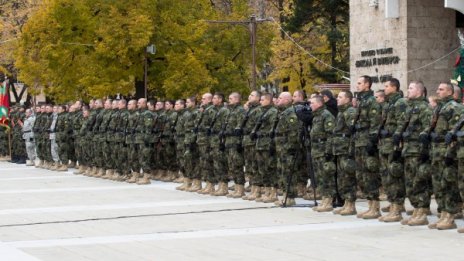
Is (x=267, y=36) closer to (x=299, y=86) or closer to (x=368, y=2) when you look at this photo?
(x=299, y=86)

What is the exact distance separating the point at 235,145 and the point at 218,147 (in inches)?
31.1

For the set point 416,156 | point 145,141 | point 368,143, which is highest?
point 368,143

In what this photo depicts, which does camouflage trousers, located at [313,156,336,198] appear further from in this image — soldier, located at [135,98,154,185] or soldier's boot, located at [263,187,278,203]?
soldier, located at [135,98,154,185]

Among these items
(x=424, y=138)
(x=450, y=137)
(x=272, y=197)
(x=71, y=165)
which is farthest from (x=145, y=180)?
(x=450, y=137)

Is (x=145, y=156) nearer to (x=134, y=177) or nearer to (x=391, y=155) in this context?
(x=134, y=177)

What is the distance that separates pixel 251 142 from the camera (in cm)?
1841

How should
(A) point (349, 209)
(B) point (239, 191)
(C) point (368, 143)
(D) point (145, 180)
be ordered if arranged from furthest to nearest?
1. (D) point (145, 180)
2. (B) point (239, 191)
3. (A) point (349, 209)
4. (C) point (368, 143)

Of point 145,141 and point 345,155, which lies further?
point 145,141

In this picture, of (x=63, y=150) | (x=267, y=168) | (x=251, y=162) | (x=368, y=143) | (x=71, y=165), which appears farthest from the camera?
(x=71, y=165)

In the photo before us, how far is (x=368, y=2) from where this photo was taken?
A: 30734 mm

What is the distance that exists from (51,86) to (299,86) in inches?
490

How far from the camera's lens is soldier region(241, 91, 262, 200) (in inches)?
725

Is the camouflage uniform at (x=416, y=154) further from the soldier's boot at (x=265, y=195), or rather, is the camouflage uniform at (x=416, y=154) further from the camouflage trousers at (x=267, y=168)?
the soldier's boot at (x=265, y=195)

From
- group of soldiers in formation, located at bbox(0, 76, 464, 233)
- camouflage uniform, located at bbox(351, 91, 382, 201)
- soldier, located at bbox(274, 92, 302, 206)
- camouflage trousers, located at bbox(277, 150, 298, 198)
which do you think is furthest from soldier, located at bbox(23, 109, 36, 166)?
camouflage uniform, located at bbox(351, 91, 382, 201)
